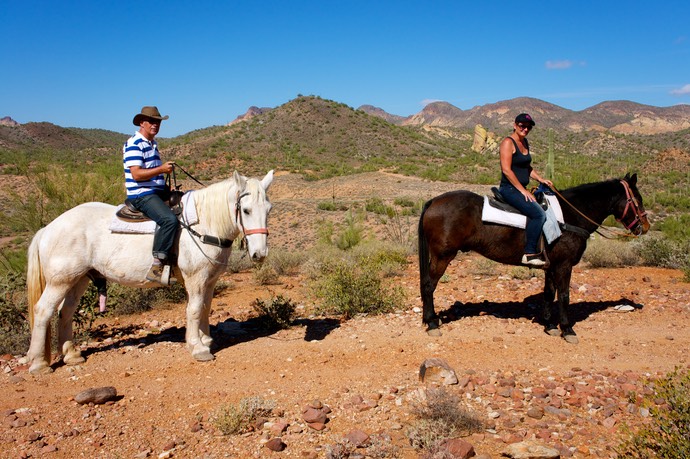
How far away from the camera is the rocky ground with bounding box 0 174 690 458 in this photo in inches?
152

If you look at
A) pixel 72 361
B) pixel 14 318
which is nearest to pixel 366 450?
pixel 72 361

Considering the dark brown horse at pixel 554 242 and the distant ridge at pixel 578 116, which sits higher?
the distant ridge at pixel 578 116

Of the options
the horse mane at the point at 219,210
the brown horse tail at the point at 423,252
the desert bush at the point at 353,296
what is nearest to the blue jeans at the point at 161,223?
the horse mane at the point at 219,210

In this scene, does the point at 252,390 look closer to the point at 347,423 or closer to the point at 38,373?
the point at 347,423

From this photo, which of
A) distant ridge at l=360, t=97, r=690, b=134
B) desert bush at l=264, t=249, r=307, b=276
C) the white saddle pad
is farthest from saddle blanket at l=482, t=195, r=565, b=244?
distant ridge at l=360, t=97, r=690, b=134

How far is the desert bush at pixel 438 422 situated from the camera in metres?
3.70

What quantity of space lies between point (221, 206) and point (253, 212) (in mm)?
528

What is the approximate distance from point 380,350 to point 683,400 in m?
3.31

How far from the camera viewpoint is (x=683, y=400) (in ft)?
10.5

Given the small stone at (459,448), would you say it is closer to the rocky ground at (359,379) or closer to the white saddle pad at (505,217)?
the rocky ground at (359,379)

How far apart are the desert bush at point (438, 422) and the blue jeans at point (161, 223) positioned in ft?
10.3

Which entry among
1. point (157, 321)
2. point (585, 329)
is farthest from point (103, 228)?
point (585, 329)

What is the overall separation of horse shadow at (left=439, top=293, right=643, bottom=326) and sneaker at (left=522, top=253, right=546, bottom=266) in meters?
1.05

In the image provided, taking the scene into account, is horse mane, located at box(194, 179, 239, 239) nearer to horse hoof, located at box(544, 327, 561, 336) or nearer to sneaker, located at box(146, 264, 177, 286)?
sneaker, located at box(146, 264, 177, 286)
